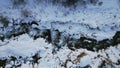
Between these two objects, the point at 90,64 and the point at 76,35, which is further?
the point at 76,35

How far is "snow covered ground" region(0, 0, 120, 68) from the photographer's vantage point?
7.20m

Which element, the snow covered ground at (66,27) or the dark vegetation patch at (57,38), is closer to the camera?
the snow covered ground at (66,27)

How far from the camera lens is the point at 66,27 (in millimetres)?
8195

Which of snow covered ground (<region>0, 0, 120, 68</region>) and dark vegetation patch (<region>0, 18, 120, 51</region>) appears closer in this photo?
snow covered ground (<region>0, 0, 120, 68</region>)

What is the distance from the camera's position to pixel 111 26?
26.6ft

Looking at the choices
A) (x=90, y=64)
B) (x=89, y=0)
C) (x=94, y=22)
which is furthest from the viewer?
(x=89, y=0)

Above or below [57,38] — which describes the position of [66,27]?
above

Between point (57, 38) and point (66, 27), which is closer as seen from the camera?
point (57, 38)

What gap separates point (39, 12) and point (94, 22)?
1.83 metres

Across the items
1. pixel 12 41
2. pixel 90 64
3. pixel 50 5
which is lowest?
pixel 90 64

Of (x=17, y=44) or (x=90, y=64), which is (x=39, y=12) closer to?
(x=17, y=44)

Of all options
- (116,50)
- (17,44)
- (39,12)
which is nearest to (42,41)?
(17,44)

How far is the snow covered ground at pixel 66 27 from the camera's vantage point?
7199mm

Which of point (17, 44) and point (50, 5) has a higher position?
point (50, 5)
